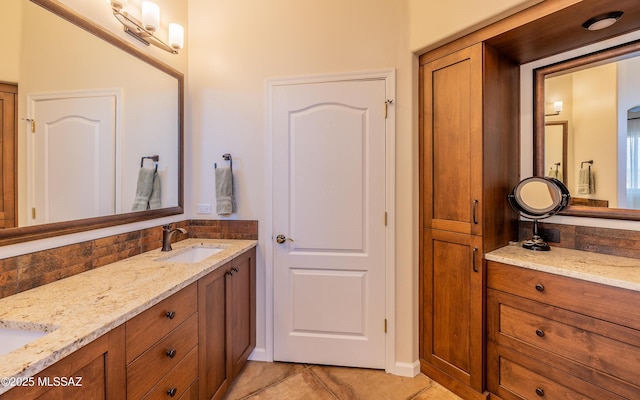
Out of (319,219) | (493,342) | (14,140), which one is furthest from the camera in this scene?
(319,219)

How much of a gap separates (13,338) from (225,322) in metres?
0.98

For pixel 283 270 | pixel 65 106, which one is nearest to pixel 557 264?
pixel 283 270

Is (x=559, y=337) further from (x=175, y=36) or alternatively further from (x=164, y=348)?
(x=175, y=36)

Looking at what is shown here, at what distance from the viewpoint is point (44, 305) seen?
103 centimetres

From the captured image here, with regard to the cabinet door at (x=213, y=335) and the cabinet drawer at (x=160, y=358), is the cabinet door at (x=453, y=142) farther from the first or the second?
the cabinet drawer at (x=160, y=358)

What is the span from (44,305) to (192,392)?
0.78 meters

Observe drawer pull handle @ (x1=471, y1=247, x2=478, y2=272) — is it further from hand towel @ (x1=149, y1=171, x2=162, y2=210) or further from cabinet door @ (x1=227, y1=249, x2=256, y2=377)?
hand towel @ (x1=149, y1=171, x2=162, y2=210)

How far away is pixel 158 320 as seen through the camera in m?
1.16

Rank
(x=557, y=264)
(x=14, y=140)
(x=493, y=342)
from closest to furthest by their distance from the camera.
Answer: (x=14, y=140) → (x=557, y=264) → (x=493, y=342)

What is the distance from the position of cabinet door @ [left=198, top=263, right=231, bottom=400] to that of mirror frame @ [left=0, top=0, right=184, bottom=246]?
654 millimetres

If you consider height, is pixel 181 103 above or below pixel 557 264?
above

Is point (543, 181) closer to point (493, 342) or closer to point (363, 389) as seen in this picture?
point (493, 342)

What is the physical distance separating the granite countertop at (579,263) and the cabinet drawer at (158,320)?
1717 millimetres

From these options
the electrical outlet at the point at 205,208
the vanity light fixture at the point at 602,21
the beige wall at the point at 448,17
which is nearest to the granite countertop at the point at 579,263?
the vanity light fixture at the point at 602,21
